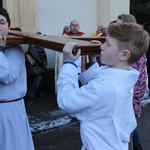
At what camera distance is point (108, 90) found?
1.64m

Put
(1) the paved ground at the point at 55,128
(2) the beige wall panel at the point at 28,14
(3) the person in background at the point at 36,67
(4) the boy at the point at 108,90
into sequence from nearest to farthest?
(4) the boy at the point at 108,90, (1) the paved ground at the point at 55,128, (3) the person in background at the point at 36,67, (2) the beige wall panel at the point at 28,14

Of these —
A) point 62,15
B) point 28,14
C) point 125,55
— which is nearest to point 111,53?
point 125,55

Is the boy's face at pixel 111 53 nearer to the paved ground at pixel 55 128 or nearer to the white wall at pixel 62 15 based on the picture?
the paved ground at pixel 55 128

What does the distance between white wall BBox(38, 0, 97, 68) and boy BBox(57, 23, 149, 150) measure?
19.7ft

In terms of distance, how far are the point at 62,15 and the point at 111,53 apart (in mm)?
6310

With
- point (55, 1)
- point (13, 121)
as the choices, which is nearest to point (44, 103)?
point (55, 1)

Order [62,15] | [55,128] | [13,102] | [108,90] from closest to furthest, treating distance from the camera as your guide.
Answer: [108,90], [13,102], [55,128], [62,15]

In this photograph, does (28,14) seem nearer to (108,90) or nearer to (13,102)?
(13,102)

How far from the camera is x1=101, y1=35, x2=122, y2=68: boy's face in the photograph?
65.8 inches

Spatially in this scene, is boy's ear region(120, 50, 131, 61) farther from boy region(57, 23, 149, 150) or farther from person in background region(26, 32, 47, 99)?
person in background region(26, 32, 47, 99)

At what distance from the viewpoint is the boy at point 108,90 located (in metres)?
1.65

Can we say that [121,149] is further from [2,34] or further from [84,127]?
[2,34]

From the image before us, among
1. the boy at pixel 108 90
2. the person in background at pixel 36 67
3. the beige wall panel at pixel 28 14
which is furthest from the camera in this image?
the beige wall panel at pixel 28 14

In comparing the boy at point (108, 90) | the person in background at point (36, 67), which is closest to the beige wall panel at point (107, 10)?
the person in background at point (36, 67)
